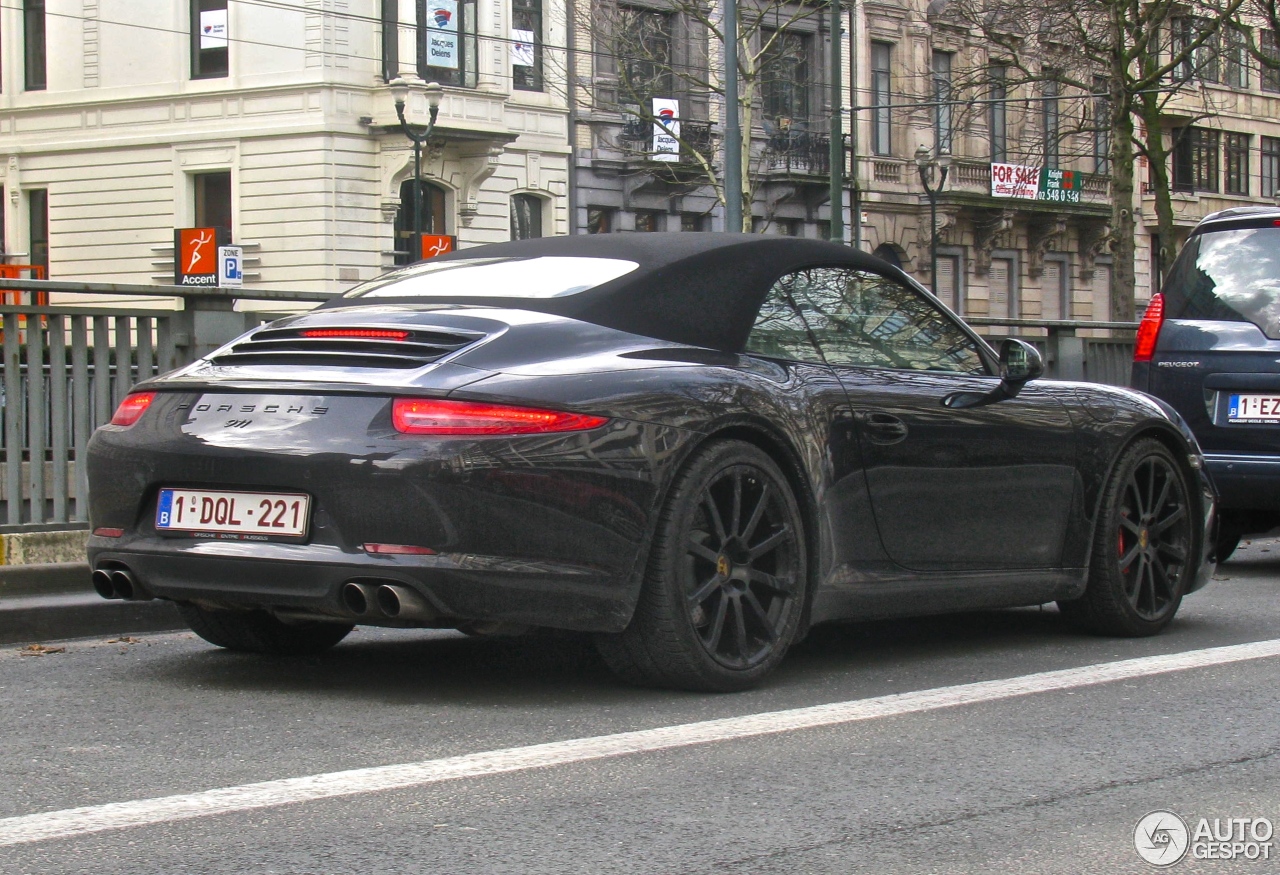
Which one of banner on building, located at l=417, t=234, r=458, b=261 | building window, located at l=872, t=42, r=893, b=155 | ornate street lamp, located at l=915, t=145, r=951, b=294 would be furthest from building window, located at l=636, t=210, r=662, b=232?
building window, located at l=872, t=42, r=893, b=155

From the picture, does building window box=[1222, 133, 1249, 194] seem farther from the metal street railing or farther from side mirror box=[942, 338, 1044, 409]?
side mirror box=[942, 338, 1044, 409]

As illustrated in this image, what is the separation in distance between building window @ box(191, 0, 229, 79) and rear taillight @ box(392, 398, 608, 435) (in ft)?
119

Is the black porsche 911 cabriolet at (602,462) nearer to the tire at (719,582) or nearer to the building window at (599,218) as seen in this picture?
the tire at (719,582)

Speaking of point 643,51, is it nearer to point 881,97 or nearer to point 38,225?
point 881,97

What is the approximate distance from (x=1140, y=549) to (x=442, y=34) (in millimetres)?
34609

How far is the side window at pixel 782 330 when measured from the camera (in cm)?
605

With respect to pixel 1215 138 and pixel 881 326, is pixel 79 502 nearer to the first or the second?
pixel 881 326

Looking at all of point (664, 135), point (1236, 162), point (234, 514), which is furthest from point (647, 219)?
point (234, 514)

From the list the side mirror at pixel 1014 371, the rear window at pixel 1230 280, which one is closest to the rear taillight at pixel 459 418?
the side mirror at pixel 1014 371

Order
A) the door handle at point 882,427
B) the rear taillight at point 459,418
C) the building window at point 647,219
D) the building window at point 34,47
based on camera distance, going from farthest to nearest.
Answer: the building window at point 647,219, the building window at point 34,47, the door handle at point 882,427, the rear taillight at point 459,418

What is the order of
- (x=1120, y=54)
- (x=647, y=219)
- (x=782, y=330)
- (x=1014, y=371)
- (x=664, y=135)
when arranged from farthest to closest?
(x=647, y=219) → (x=664, y=135) → (x=1120, y=54) → (x=1014, y=371) → (x=782, y=330)

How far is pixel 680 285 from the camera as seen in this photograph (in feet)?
19.6

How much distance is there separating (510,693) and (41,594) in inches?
91.7

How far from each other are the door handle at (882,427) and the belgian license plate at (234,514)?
181 centimetres
